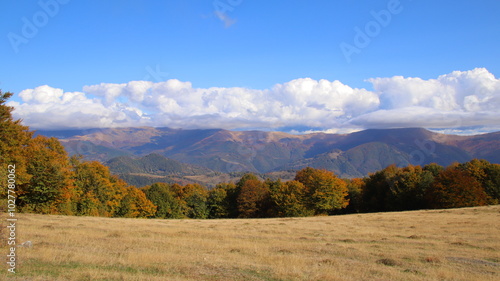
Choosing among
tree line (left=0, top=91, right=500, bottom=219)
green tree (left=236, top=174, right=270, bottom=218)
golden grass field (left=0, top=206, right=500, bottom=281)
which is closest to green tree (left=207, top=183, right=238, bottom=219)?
tree line (left=0, top=91, right=500, bottom=219)

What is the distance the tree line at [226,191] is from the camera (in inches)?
1929

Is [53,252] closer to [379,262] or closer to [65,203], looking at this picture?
[379,262]

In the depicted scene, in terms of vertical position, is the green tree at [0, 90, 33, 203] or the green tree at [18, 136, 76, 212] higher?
the green tree at [0, 90, 33, 203]

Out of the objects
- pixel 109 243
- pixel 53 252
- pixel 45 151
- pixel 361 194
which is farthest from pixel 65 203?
pixel 361 194

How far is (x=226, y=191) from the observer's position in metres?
113

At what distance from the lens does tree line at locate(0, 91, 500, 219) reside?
49.0 meters

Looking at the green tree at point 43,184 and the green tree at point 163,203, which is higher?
the green tree at point 43,184

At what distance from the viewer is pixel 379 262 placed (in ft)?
57.7

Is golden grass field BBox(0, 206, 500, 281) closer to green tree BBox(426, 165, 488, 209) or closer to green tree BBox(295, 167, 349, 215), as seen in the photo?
green tree BBox(426, 165, 488, 209)

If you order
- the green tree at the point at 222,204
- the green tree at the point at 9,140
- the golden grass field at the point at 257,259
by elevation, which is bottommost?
the green tree at the point at 222,204

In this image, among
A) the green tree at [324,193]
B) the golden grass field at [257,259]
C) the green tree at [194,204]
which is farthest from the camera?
the green tree at [194,204]

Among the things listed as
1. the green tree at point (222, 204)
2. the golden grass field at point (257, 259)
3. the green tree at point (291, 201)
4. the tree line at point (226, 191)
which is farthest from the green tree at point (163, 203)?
the golden grass field at point (257, 259)

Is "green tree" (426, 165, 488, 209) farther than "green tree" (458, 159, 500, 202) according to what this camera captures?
No

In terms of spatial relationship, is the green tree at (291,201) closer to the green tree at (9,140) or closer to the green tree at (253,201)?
the green tree at (253,201)
